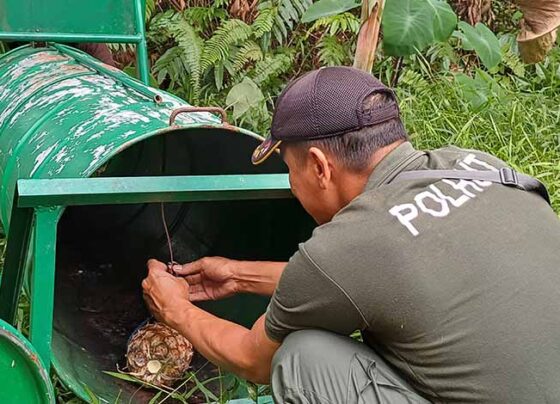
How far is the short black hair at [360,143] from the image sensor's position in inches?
76.8

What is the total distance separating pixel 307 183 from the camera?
205 centimetres

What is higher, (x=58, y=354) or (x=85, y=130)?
(x=85, y=130)

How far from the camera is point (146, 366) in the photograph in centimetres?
283

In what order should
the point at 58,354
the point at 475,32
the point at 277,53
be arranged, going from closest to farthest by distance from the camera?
1. the point at 58,354
2. the point at 475,32
3. the point at 277,53

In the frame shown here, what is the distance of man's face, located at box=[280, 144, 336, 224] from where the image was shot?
2.02 meters

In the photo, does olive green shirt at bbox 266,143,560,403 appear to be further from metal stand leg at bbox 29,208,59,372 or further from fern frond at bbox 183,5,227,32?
fern frond at bbox 183,5,227,32

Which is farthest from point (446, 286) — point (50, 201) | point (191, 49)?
point (191, 49)

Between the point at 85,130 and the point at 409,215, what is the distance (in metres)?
1.21

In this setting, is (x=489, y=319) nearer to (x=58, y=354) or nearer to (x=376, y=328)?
(x=376, y=328)

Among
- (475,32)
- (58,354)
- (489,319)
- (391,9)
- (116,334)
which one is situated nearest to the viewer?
(489,319)

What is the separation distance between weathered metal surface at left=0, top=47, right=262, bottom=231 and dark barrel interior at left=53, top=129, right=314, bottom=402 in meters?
0.28

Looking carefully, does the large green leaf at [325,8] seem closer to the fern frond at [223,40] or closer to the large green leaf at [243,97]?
the large green leaf at [243,97]

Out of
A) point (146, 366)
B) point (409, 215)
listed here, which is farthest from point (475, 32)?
point (409, 215)

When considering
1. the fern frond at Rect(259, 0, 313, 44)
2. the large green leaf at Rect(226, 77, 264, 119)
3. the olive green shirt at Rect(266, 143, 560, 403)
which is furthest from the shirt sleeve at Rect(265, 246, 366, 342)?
the fern frond at Rect(259, 0, 313, 44)
